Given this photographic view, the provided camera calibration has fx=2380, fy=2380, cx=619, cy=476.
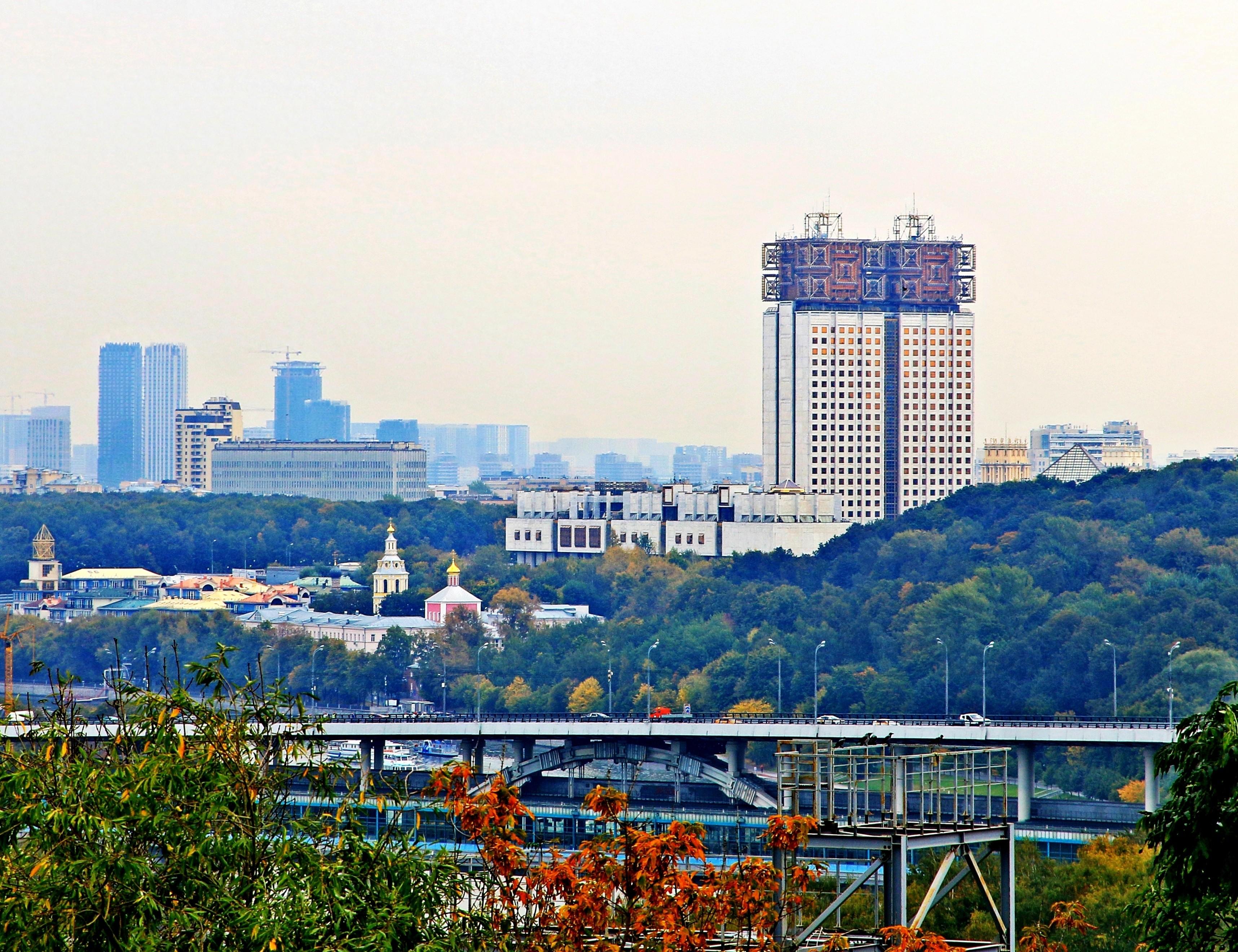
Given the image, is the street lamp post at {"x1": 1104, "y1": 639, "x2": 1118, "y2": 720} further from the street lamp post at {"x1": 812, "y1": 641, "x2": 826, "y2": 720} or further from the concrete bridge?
the street lamp post at {"x1": 812, "y1": 641, "x2": 826, "y2": 720}

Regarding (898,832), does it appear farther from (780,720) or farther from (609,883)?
(780,720)

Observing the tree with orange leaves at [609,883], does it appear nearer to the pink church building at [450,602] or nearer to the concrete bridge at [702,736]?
the concrete bridge at [702,736]

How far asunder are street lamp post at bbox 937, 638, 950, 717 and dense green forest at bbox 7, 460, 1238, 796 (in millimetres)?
381

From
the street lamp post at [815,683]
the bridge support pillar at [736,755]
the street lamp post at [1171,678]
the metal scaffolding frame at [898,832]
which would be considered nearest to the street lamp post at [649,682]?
the street lamp post at [815,683]

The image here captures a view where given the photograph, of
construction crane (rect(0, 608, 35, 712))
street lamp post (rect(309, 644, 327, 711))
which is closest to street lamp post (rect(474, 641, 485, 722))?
street lamp post (rect(309, 644, 327, 711))

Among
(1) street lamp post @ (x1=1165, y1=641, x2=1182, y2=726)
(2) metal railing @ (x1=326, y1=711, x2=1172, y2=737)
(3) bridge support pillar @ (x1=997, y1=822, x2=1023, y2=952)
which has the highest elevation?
(3) bridge support pillar @ (x1=997, y1=822, x2=1023, y2=952)

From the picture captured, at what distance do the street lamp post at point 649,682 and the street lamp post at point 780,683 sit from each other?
7.13 meters

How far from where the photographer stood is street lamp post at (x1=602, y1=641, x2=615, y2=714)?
141000 mm

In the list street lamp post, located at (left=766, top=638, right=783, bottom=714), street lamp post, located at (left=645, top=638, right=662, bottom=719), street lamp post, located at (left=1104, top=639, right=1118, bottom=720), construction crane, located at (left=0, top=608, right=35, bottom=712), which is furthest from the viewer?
street lamp post, located at (left=645, top=638, right=662, bottom=719)

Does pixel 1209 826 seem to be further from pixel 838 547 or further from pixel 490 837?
pixel 838 547

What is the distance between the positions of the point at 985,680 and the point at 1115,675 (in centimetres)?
1063

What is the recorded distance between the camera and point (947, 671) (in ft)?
420

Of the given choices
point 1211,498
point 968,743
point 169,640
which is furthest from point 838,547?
point 968,743

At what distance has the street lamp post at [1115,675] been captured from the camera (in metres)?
120
